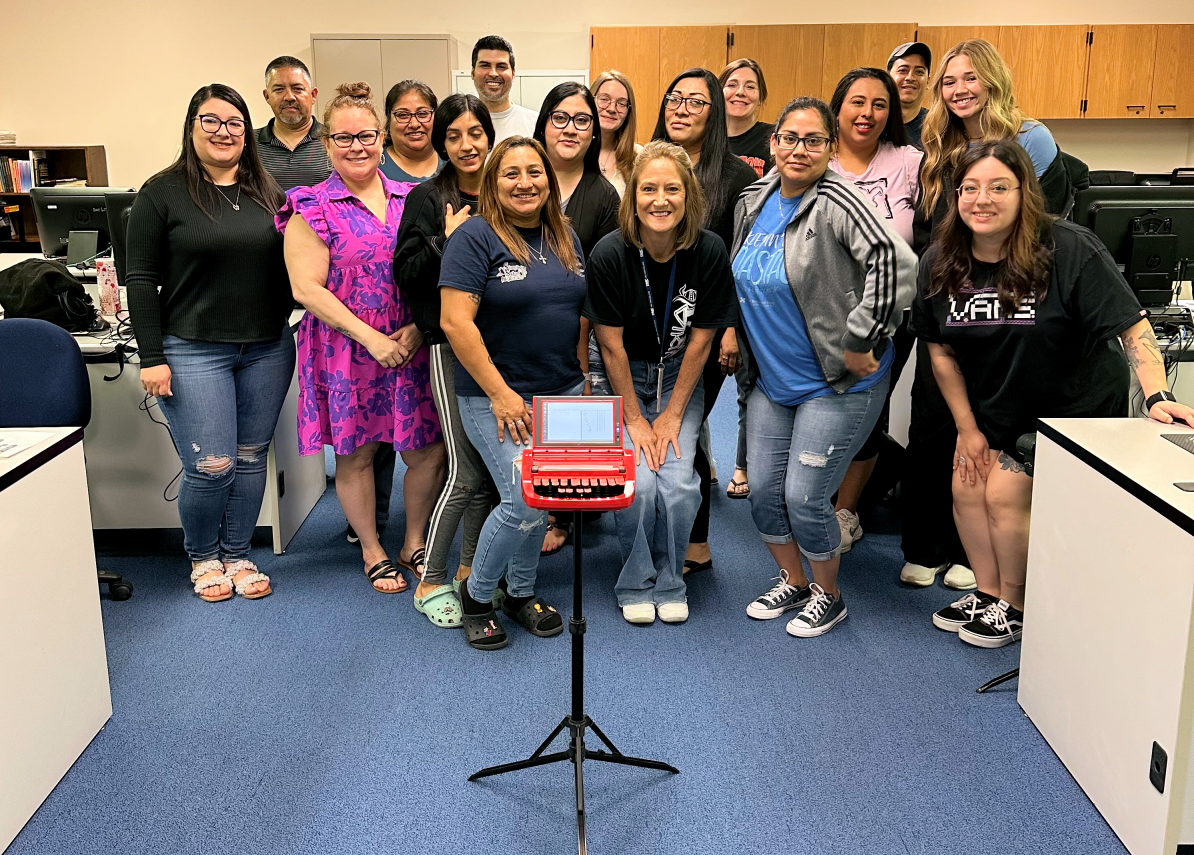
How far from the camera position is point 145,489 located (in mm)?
3371

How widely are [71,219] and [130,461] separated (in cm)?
167

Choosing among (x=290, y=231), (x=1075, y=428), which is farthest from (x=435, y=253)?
(x=1075, y=428)

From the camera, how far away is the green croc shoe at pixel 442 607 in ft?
9.59

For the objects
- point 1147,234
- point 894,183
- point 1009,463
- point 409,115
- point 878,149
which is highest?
point 409,115

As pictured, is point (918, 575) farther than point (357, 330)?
Yes

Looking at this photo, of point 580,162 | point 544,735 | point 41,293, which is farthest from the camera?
point 41,293

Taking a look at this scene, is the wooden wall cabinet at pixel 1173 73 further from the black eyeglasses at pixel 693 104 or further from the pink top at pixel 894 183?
the black eyeglasses at pixel 693 104

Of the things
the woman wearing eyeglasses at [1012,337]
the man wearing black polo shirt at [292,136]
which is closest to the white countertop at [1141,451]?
the woman wearing eyeglasses at [1012,337]

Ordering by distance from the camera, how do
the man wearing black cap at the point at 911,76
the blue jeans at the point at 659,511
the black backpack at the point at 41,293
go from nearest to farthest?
the blue jeans at the point at 659,511 < the black backpack at the point at 41,293 < the man wearing black cap at the point at 911,76

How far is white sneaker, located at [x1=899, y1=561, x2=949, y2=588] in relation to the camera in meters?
3.18

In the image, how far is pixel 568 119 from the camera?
2.89m

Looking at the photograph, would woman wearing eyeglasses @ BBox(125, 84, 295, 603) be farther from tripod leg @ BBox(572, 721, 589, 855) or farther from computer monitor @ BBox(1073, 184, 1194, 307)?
computer monitor @ BBox(1073, 184, 1194, 307)

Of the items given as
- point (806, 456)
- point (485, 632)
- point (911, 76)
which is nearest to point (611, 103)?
point (911, 76)

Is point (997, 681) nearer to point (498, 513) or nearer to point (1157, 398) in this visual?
point (1157, 398)
